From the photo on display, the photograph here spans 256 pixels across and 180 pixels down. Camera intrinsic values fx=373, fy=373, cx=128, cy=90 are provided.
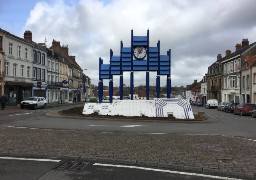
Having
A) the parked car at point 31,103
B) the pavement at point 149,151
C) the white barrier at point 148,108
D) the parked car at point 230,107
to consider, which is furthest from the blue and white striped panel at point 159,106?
the parked car at point 230,107

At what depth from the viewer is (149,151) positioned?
1065cm

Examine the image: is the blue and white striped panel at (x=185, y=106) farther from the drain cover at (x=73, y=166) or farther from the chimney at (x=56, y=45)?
the chimney at (x=56, y=45)

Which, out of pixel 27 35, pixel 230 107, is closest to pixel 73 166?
pixel 230 107

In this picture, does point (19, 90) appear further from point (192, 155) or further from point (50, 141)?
point (192, 155)

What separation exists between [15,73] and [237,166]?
4683 centimetres

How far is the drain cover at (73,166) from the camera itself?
8328mm

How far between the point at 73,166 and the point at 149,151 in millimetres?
2791

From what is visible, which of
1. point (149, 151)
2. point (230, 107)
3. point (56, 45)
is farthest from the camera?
point (56, 45)

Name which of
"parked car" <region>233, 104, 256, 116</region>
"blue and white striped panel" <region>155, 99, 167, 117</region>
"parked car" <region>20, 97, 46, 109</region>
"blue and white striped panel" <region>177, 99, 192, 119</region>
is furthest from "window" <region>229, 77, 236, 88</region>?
"blue and white striped panel" <region>155, 99, 167, 117</region>

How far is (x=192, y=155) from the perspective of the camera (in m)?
10.1

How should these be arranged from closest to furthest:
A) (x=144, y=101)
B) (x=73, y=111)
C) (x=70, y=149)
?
(x=70, y=149)
(x=144, y=101)
(x=73, y=111)

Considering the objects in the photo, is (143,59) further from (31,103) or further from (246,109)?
(31,103)

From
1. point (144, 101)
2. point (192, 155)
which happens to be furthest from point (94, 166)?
point (144, 101)

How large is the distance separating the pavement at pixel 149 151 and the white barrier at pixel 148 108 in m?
13.5
